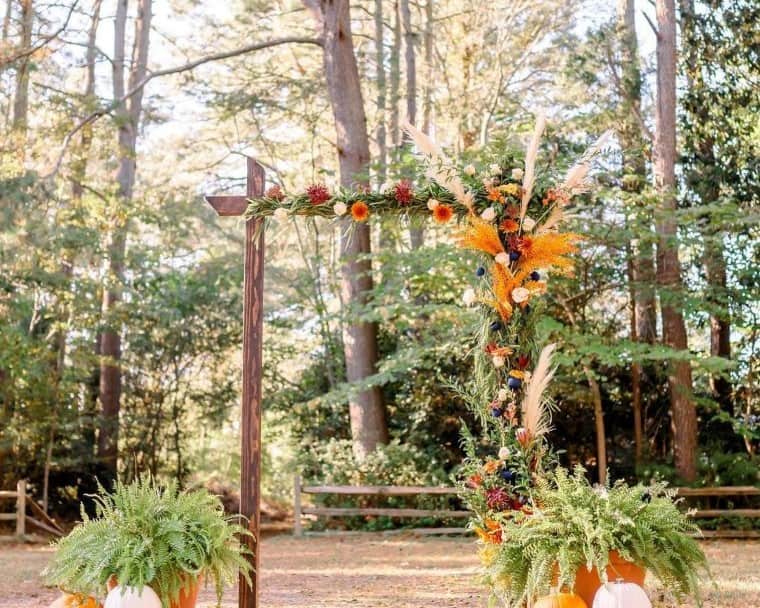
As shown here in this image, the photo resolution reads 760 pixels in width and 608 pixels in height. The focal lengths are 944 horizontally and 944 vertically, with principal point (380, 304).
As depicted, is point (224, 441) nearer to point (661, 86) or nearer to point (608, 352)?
point (608, 352)

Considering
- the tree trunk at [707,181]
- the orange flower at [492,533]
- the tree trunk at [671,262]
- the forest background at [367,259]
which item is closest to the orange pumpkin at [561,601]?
the orange flower at [492,533]

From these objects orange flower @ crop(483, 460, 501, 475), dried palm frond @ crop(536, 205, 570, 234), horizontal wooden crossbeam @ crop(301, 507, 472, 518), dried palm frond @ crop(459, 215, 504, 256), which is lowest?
horizontal wooden crossbeam @ crop(301, 507, 472, 518)

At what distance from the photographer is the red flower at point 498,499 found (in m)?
5.40

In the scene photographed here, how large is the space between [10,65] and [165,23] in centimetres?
668

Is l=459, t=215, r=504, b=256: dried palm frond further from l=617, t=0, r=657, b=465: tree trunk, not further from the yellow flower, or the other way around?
l=617, t=0, r=657, b=465: tree trunk

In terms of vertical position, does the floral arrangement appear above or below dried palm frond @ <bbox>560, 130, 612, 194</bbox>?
below

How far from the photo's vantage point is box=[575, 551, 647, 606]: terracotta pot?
4691 mm

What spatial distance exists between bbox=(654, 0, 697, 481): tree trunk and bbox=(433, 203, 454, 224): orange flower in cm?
668

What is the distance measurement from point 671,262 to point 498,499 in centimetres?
715

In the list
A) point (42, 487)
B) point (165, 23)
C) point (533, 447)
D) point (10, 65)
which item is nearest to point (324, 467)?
point (42, 487)

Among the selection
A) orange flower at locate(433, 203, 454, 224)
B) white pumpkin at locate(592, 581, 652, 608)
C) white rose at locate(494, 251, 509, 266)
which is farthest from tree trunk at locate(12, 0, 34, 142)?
white pumpkin at locate(592, 581, 652, 608)

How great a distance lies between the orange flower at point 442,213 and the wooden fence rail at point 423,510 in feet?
21.5

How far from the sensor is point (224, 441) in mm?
17562

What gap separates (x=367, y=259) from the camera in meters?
12.7
